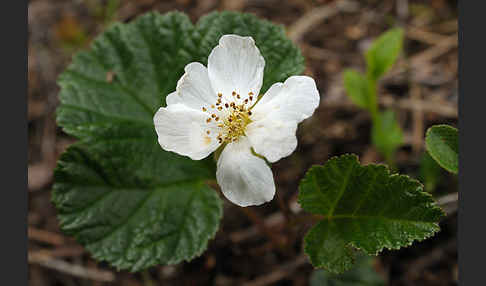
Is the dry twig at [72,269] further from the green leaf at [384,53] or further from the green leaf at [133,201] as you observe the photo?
the green leaf at [384,53]

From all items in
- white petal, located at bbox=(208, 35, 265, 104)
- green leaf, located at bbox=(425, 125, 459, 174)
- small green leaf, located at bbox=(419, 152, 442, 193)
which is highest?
white petal, located at bbox=(208, 35, 265, 104)

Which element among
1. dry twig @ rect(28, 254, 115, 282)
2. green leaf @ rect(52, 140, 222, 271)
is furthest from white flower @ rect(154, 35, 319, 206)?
dry twig @ rect(28, 254, 115, 282)

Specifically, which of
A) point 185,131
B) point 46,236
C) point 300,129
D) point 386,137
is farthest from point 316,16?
point 46,236

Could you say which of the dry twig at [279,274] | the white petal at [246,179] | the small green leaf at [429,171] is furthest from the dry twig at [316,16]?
the white petal at [246,179]

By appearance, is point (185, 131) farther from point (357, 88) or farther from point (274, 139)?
point (357, 88)

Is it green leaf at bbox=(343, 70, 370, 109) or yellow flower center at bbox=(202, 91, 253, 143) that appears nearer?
yellow flower center at bbox=(202, 91, 253, 143)

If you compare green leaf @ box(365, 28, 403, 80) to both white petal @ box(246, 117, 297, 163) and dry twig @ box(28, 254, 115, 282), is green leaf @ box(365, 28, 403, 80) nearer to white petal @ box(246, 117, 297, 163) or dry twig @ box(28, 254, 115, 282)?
white petal @ box(246, 117, 297, 163)
